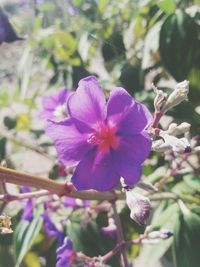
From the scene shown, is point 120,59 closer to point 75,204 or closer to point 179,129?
point 75,204

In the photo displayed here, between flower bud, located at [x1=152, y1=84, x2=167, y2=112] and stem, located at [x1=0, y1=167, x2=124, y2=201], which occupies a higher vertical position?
flower bud, located at [x1=152, y1=84, x2=167, y2=112]

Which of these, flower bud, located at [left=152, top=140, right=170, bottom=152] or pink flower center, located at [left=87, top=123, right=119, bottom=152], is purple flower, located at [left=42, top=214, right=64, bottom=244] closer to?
pink flower center, located at [left=87, top=123, right=119, bottom=152]

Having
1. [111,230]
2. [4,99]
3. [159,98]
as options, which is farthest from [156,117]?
[4,99]

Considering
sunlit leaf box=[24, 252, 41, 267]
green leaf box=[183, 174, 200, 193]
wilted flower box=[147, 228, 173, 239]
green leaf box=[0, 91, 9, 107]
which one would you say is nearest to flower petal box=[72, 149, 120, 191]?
wilted flower box=[147, 228, 173, 239]

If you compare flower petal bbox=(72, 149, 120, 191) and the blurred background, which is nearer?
flower petal bbox=(72, 149, 120, 191)

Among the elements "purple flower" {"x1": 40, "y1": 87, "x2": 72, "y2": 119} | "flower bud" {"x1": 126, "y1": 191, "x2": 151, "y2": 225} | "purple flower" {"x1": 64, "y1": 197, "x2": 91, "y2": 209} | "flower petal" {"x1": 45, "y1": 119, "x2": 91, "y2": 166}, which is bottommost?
"purple flower" {"x1": 64, "y1": 197, "x2": 91, "y2": 209}

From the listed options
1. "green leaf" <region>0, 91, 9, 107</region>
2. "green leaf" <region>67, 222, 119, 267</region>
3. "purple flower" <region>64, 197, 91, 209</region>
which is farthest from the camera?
"green leaf" <region>0, 91, 9, 107</region>
